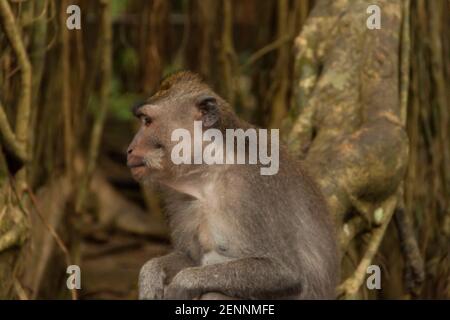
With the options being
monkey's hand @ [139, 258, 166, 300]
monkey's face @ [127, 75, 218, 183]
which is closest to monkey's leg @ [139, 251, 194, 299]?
monkey's hand @ [139, 258, 166, 300]

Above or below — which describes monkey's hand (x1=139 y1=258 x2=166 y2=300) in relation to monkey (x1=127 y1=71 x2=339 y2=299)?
below

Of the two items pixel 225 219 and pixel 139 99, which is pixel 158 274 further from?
pixel 139 99

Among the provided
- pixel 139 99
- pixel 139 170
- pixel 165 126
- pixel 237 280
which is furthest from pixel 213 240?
pixel 139 99

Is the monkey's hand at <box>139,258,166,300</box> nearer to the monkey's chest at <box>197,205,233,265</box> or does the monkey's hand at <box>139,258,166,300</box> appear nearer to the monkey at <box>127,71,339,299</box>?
the monkey at <box>127,71,339,299</box>

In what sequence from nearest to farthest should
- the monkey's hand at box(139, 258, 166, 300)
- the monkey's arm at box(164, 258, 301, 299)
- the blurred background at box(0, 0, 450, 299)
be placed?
the monkey's arm at box(164, 258, 301, 299), the monkey's hand at box(139, 258, 166, 300), the blurred background at box(0, 0, 450, 299)

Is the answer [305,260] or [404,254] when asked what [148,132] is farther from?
[404,254]

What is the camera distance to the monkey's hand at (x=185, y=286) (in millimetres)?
3977

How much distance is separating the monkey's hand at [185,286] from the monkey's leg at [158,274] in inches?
9.4

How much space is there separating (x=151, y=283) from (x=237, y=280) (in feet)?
1.60

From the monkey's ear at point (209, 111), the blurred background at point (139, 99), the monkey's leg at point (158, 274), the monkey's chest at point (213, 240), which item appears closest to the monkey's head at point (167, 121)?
the monkey's ear at point (209, 111)

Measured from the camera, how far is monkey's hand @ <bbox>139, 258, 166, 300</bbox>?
169 inches

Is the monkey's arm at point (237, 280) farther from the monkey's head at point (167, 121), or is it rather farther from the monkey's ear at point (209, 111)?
the monkey's ear at point (209, 111)

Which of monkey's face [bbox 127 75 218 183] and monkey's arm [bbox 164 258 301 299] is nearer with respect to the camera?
monkey's arm [bbox 164 258 301 299]

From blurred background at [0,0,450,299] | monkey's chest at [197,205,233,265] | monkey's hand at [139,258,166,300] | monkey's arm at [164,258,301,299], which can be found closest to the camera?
monkey's arm at [164,258,301,299]
